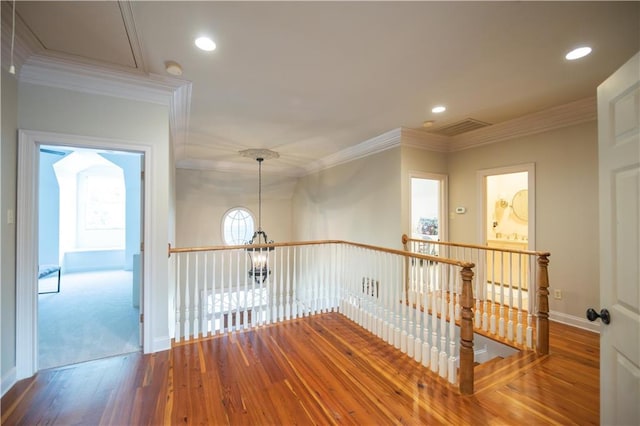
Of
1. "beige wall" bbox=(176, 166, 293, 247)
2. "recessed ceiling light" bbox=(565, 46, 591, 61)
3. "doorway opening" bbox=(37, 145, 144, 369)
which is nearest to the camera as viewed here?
"recessed ceiling light" bbox=(565, 46, 591, 61)

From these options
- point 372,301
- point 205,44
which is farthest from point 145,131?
point 372,301

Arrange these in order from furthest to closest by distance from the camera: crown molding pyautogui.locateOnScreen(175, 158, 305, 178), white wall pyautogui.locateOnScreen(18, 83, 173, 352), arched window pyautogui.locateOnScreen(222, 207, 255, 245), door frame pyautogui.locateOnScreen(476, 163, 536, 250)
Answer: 1. arched window pyautogui.locateOnScreen(222, 207, 255, 245)
2. crown molding pyautogui.locateOnScreen(175, 158, 305, 178)
3. door frame pyautogui.locateOnScreen(476, 163, 536, 250)
4. white wall pyautogui.locateOnScreen(18, 83, 173, 352)

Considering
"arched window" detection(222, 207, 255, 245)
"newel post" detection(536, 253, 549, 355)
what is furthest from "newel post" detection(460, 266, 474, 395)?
"arched window" detection(222, 207, 255, 245)

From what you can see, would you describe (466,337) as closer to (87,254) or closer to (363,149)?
(363,149)

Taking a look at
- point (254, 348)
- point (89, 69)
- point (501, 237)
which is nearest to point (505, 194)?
point (501, 237)

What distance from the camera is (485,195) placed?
4184 millimetres

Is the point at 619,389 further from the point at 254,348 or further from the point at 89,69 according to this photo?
the point at 89,69

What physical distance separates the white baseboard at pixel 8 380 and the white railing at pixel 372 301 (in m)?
1.16

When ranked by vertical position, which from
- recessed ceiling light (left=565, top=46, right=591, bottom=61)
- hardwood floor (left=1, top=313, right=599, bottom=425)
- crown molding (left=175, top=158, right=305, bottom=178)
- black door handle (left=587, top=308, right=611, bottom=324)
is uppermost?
recessed ceiling light (left=565, top=46, right=591, bottom=61)

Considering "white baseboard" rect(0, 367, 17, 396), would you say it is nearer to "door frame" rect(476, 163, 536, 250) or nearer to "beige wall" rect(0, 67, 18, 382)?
"beige wall" rect(0, 67, 18, 382)

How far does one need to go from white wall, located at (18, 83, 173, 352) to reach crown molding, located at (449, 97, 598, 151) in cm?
433

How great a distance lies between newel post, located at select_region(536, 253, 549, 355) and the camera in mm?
2633

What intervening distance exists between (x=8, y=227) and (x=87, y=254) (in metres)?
6.13

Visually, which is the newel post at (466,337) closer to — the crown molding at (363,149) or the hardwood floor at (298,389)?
the hardwood floor at (298,389)
